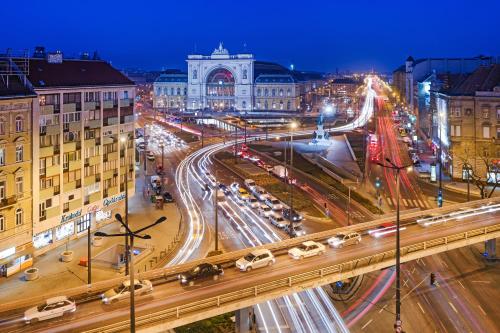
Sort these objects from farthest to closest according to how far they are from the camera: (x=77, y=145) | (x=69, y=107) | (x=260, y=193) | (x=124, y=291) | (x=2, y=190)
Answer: (x=260, y=193) → (x=77, y=145) → (x=69, y=107) → (x=2, y=190) → (x=124, y=291)

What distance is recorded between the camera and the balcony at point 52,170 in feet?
150

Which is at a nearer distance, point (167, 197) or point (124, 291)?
point (124, 291)

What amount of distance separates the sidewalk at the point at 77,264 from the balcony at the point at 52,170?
7.37 m

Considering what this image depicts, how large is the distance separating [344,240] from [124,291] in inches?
659

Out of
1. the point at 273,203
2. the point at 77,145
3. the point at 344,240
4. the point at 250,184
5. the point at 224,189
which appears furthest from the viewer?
the point at 250,184

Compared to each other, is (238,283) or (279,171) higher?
(279,171)

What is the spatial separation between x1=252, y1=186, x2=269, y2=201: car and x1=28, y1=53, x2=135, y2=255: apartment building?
58.2ft

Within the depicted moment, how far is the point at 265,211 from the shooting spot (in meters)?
61.8

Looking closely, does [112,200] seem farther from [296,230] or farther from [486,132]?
[486,132]

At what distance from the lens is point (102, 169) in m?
53.2

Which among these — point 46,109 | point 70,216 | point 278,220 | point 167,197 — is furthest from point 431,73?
point 46,109

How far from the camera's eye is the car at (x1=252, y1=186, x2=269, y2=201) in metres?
67.8

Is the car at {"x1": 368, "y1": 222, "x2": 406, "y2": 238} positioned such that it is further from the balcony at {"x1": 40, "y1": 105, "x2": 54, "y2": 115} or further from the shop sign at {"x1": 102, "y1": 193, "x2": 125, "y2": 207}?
the balcony at {"x1": 40, "y1": 105, "x2": 54, "y2": 115}

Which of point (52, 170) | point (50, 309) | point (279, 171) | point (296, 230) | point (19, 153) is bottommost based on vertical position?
point (296, 230)
